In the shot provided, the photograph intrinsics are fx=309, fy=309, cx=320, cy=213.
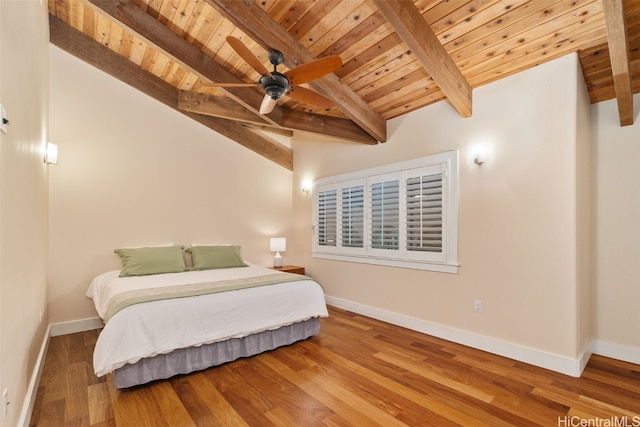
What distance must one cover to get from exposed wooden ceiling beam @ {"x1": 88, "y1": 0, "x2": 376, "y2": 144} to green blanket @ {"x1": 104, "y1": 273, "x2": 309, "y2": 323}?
2055 mm

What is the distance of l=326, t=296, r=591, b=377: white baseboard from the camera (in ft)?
9.01

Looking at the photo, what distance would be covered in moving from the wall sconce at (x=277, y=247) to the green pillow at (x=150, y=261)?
156 cm

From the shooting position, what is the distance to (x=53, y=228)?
3.71 metres

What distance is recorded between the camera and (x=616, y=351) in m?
3.05

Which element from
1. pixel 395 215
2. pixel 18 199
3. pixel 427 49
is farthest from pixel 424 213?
pixel 18 199

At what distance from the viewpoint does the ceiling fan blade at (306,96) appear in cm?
282

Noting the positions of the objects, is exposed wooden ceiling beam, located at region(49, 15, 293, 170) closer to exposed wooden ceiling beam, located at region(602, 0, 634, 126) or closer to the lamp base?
the lamp base

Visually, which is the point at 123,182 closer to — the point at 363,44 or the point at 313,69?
the point at 313,69

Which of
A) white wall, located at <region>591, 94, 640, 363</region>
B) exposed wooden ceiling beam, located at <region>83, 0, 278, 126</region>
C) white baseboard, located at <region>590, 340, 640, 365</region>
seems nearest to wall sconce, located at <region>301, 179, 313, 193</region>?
exposed wooden ceiling beam, located at <region>83, 0, 278, 126</region>

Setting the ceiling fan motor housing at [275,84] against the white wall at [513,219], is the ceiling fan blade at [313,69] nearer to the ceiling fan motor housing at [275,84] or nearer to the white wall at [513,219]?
the ceiling fan motor housing at [275,84]

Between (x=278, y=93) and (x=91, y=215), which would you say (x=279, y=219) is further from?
(x=278, y=93)

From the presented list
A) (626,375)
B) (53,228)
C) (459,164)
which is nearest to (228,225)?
(53,228)

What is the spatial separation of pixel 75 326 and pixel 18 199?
276 centimetres

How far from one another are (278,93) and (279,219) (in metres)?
3.36
